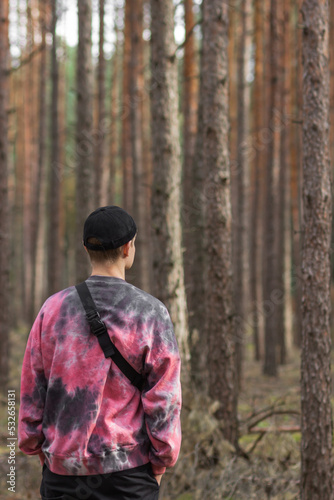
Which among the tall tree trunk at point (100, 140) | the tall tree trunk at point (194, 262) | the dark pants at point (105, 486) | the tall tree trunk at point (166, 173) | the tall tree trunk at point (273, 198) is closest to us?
the dark pants at point (105, 486)

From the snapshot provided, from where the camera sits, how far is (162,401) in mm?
2295

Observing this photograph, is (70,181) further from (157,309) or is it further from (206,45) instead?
(157,309)

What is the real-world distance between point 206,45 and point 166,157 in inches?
57.3

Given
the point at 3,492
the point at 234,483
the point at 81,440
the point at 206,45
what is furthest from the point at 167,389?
the point at 206,45

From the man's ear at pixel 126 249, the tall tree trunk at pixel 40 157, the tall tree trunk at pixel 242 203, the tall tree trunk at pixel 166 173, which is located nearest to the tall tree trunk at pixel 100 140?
the tall tree trunk at pixel 242 203

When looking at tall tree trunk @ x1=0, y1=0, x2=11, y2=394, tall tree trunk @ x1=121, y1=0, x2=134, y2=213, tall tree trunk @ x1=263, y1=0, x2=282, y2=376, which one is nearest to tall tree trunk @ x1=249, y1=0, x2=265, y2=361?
tall tree trunk @ x1=263, y1=0, x2=282, y2=376

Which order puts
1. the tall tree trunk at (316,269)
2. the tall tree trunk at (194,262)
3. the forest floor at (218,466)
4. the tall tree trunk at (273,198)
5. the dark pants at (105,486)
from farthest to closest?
the tall tree trunk at (273,198), the tall tree trunk at (194,262), the forest floor at (218,466), the tall tree trunk at (316,269), the dark pants at (105,486)

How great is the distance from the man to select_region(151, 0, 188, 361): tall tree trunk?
3625 mm

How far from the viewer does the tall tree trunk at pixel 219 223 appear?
6098mm

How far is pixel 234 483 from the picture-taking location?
5.01m

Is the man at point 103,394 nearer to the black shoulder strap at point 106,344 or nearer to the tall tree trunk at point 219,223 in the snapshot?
the black shoulder strap at point 106,344

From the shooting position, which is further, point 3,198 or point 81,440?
point 3,198

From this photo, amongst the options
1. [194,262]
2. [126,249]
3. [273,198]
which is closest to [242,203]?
[273,198]

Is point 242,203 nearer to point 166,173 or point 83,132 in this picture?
point 83,132
